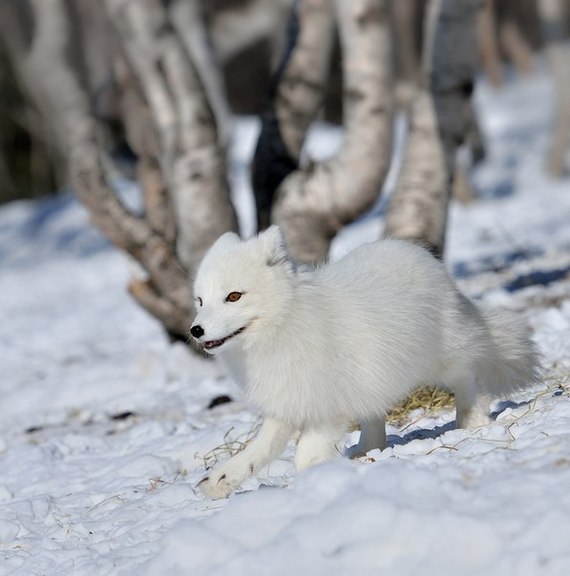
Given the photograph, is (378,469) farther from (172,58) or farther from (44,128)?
(44,128)

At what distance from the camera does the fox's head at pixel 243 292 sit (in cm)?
354

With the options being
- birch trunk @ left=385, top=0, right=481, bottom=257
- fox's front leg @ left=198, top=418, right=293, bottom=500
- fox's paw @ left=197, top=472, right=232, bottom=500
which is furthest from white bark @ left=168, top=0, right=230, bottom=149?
fox's paw @ left=197, top=472, right=232, bottom=500

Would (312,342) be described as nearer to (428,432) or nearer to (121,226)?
(428,432)

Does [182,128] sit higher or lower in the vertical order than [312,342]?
higher

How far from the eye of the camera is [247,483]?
149 inches

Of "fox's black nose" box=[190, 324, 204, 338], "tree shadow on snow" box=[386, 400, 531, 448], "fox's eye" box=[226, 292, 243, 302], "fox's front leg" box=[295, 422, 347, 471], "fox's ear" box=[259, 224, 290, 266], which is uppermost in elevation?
"fox's ear" box=[259, 224, 290, 266]

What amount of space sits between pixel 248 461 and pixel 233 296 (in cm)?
56

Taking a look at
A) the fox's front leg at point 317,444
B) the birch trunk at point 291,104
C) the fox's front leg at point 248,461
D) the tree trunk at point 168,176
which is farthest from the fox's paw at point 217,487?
the birch trunk at point 291,104

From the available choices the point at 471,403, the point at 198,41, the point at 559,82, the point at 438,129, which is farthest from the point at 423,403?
the point at 198,41

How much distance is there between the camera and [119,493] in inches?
164

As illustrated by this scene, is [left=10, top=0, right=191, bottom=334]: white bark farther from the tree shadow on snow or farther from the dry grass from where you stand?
the tree shadow on snow

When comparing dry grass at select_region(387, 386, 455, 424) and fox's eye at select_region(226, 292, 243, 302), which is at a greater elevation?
fox's eye at select_region(226, 292, 243, 302)

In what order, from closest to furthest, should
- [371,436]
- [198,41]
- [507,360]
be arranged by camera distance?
[371,436], [507,360], [198,41]

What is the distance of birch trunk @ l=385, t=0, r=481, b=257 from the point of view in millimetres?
6293
